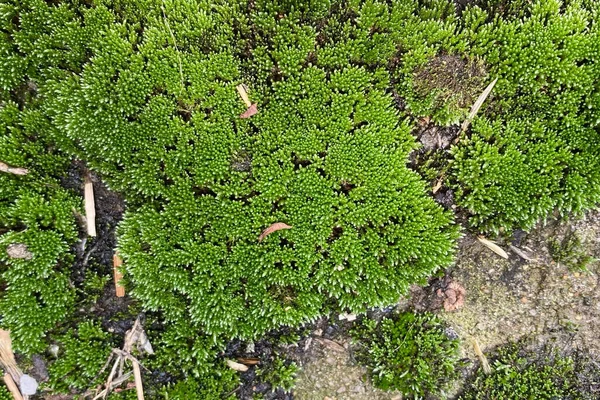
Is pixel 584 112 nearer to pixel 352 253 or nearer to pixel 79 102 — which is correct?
pixel 352 253

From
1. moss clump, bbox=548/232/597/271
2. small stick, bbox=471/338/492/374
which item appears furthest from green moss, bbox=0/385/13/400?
moss clump, bbox=548/232/597/271

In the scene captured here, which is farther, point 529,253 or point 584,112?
point 529,253

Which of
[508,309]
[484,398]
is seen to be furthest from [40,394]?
[508,309]

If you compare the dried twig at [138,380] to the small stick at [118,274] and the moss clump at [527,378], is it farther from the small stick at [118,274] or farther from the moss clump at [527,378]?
the moss clump at [527,378]

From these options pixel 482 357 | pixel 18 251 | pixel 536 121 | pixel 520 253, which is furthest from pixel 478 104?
pixel 18 251

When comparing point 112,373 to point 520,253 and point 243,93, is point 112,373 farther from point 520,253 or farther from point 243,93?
point 520,253

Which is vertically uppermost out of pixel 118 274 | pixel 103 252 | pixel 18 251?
pixel 18 251
